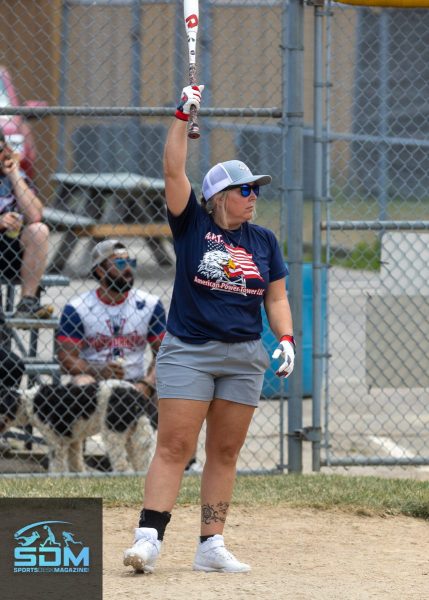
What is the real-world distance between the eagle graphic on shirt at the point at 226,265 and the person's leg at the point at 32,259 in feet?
9.66

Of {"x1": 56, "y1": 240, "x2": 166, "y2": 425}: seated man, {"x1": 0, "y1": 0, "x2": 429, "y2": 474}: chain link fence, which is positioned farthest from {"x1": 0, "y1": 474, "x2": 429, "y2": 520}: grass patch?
{"x1": 56, "y1": 240, "x2": 166, "y2": 425}: seated man

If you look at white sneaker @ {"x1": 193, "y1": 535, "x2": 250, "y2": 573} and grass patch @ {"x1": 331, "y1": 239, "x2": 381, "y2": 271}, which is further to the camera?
grass patch @ {"x1": 331, "y1": 239, "x2": 381, "y2": 271}

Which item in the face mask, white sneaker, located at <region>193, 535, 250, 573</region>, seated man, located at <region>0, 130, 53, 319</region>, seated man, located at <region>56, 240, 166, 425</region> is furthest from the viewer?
seated man, located at <region>0, 130, 53, 319</region>

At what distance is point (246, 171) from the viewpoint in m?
4.95

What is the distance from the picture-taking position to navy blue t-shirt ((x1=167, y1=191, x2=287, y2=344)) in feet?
15.8

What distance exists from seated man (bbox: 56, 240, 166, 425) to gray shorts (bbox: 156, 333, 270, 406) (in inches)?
98.0

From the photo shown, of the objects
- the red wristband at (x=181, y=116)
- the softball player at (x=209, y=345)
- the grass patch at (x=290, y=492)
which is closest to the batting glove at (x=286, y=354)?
the softball player at (x=209, y=345)

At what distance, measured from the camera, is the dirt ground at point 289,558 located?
4598 mm

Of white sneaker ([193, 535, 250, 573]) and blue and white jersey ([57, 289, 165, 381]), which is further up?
blue and white jersey ([57, 289, 165, 381])

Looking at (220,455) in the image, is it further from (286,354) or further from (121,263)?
(121,263)

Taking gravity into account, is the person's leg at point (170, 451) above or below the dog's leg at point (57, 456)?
above

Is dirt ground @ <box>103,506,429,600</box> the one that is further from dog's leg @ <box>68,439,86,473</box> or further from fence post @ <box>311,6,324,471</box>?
dog's leg @ <box>68,439,86,473</box>

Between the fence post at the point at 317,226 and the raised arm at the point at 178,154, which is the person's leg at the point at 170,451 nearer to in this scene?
the raised arm at the point at 178,154

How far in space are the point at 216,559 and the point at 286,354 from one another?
88 centimetres
